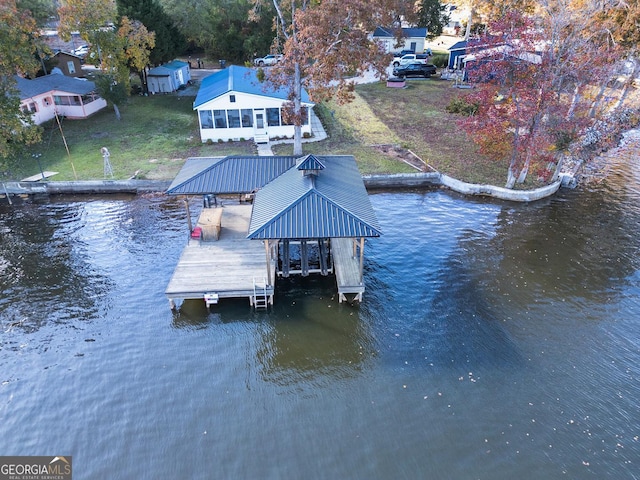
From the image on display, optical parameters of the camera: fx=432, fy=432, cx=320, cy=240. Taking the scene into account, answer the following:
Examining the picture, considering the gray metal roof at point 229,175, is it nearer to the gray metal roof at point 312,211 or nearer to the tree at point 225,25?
the gray metal roof at point 312,211

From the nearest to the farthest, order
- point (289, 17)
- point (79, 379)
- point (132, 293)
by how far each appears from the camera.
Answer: point (79, 379) < point (132, 293) < point (289, 17)

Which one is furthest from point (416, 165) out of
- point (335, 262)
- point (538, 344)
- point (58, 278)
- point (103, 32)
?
point (103, 32)

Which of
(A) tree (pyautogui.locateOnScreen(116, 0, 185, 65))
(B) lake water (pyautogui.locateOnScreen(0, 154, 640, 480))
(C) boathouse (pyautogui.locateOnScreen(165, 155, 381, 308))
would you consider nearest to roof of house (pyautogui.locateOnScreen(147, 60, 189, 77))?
(A) tree (pyautogui.locateOnScreen(116, 0, 185, 65))

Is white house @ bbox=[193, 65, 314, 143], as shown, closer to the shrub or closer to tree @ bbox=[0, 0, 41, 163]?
tree @ bbox=[0, 0, 41, 163]

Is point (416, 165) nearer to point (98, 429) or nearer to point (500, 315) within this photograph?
point (500, 315)

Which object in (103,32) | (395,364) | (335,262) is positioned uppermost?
(103,32)

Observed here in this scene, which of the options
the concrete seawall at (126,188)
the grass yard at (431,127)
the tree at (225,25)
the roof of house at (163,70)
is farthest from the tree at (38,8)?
the grass yard at (431,127)
